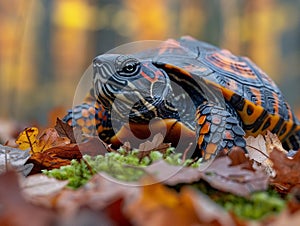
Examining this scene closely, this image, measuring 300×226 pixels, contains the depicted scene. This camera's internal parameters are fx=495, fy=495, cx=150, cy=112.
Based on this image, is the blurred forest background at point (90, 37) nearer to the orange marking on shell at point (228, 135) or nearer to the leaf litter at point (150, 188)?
the orange marking on shell at point (228, 135)

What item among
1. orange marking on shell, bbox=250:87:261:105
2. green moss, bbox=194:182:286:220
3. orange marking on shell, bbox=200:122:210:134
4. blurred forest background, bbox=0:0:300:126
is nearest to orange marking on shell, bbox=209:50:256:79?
orange marking on shell, bbox=250:87:261:105

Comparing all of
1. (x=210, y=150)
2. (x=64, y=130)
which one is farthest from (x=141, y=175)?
(x=64, y=130)

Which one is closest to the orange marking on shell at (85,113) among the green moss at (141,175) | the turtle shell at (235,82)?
the turtle shell at (235,82)

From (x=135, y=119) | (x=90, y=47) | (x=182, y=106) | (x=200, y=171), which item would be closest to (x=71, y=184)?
(x=200, y=171)

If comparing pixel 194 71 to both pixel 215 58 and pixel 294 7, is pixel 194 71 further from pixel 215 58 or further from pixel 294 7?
pixel 294 7

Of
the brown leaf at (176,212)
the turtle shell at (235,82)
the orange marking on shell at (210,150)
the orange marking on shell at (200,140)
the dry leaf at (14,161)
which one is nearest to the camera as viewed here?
the brown leaf at (176,212)

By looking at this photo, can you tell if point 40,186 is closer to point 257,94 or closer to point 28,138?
point 28,138

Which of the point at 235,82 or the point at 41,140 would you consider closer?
the point at 41,140
